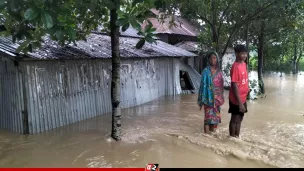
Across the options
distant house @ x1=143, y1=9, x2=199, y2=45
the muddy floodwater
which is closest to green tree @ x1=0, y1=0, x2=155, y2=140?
the muddy floodwater

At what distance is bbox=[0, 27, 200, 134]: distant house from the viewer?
6.42 metres

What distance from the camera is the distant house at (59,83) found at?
6.42 meters

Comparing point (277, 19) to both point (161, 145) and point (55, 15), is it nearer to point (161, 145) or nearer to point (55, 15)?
point (161, 145)

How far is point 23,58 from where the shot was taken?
6.00 meters

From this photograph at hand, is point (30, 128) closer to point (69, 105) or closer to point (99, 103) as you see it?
point (69, 105)

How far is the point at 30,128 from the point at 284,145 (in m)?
5.60

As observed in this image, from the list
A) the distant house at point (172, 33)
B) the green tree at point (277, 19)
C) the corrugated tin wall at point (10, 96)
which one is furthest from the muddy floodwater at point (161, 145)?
the distant house at point (172, 33)

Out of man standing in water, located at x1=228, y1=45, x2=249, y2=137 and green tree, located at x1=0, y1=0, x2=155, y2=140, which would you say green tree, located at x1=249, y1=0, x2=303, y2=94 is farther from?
green tree, located at x1=0, y1=0, x2=155, y2=140

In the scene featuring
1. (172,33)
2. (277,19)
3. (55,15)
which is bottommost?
(55,15)

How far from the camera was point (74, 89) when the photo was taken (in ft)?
25.2

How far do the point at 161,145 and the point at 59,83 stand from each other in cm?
324

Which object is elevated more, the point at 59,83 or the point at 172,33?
the point at 172,33

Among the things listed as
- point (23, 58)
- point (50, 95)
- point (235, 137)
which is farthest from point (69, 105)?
point (235, 137)

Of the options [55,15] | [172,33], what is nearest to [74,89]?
[55,15]
